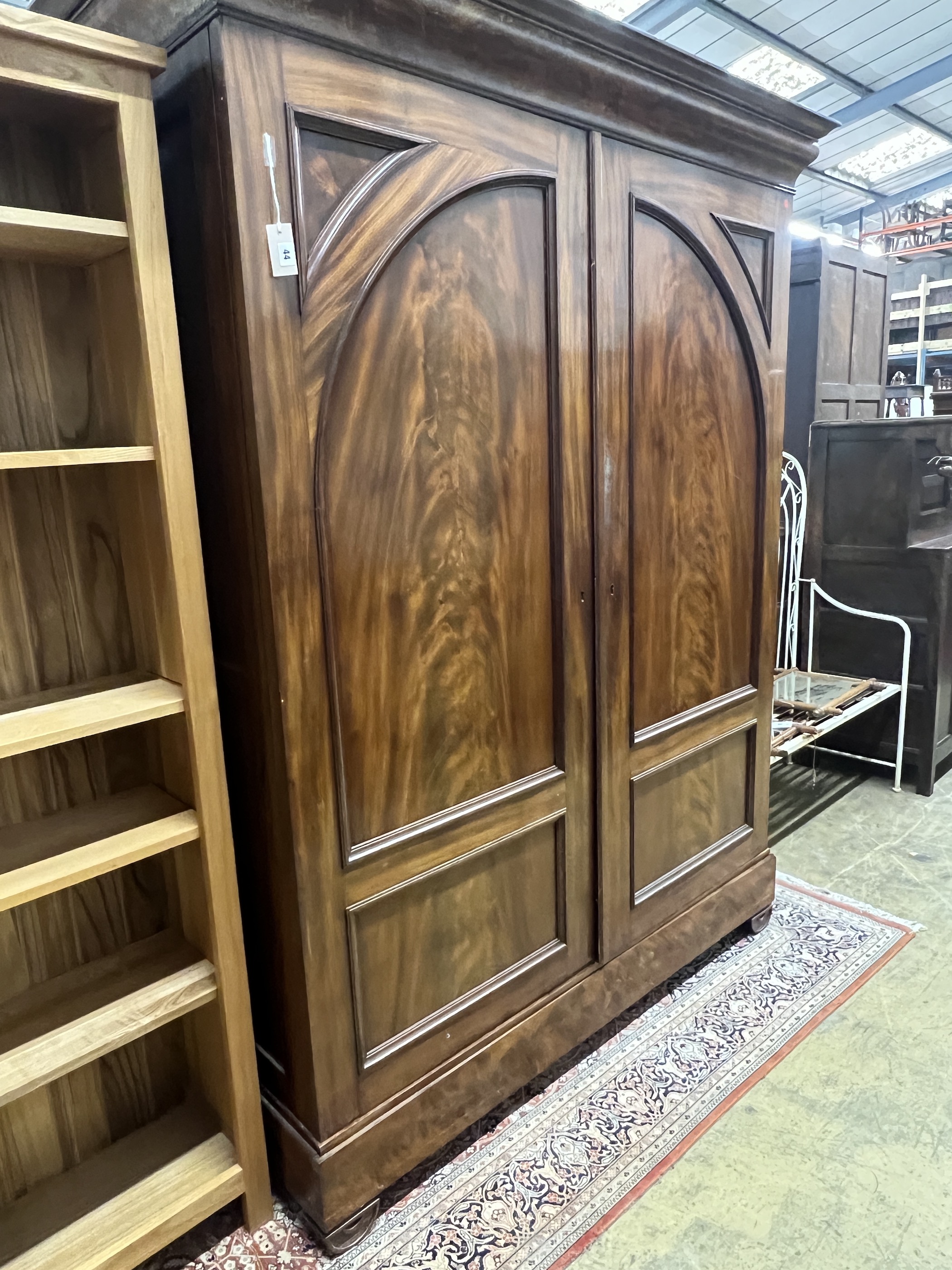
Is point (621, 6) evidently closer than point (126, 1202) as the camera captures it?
No

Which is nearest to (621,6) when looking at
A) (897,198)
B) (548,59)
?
(548,59)

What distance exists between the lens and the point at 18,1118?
1.34m

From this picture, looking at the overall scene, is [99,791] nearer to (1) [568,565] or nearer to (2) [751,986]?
(1) [568,565]

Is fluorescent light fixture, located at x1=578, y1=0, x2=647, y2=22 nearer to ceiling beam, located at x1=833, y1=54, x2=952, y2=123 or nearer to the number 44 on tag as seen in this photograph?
ceiling beam, located at x1=833, y1=54, x2=952, y2=123

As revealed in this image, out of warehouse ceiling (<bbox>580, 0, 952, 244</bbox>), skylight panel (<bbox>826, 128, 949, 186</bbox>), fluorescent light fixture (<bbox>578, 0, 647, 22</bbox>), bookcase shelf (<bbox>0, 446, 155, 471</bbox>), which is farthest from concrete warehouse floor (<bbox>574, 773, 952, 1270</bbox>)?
skylight panel (<bbox>826, 128, 949, 186</bbox>)

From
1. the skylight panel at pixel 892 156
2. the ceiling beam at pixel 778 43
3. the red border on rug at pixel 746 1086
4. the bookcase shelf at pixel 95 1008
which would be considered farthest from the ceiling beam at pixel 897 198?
the bookcase shelf at pixel 95 1008

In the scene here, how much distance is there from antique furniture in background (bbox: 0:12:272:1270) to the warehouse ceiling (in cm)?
315

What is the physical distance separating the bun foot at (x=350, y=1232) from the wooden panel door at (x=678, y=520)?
0.67m

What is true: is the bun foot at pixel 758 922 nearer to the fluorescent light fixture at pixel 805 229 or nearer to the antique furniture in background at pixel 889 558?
the antique furniture in background at pixel 889 558

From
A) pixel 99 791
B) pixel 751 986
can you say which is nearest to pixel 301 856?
pixel 99 791

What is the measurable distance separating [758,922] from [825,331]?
235cm

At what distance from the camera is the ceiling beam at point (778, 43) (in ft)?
13.6

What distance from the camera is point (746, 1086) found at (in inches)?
67.6

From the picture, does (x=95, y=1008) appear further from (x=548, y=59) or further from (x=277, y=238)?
(x=548, y=59)
